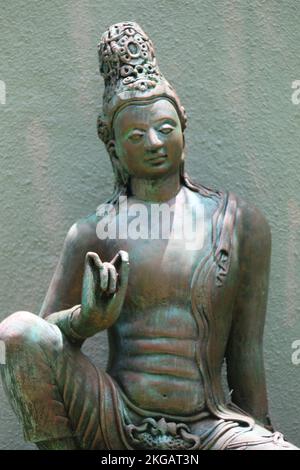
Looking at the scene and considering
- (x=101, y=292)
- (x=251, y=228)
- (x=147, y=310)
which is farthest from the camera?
(x=251, y=228)

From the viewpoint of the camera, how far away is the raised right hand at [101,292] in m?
3.28

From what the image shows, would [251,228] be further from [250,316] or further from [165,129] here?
[165,129]

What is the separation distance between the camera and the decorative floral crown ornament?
3.54m

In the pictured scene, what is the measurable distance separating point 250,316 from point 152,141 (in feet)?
1.59

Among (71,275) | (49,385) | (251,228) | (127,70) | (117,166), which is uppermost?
(127,70)

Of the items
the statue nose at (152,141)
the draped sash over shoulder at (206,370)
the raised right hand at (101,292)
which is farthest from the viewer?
the statue nose at (152,141)

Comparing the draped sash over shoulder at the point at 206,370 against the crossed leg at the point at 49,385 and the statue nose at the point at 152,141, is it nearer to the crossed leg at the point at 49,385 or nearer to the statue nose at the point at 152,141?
the crossed leg at the point at 49,385

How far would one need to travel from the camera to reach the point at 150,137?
354 cm

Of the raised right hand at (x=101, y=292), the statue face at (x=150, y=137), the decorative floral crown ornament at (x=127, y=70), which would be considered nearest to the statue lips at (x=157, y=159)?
the statue face at (x=150, y=137)

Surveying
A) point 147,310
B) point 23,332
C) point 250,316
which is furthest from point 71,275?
point 250,316

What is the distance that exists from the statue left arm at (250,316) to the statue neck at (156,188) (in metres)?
0.17

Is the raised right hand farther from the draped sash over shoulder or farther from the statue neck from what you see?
the statue neck

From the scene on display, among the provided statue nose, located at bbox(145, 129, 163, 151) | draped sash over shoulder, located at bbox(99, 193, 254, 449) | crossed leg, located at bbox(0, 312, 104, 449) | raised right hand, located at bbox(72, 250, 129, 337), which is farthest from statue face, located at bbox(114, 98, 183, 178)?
crossed leg, located at bbox(0, 312, 104, 449)
